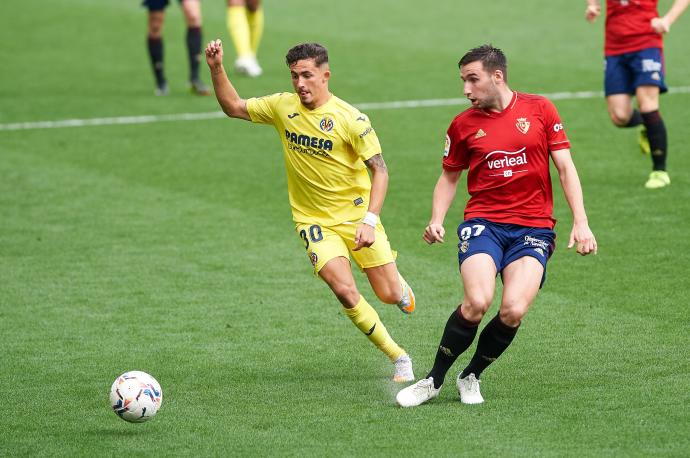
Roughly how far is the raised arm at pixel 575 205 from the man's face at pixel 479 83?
529 millimetres

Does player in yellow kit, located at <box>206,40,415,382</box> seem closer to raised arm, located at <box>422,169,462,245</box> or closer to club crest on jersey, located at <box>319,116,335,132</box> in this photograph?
club crest on jersey, located at <box>319,116,335,132</box>

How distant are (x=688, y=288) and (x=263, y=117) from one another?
382cm

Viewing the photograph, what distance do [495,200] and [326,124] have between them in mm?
1281

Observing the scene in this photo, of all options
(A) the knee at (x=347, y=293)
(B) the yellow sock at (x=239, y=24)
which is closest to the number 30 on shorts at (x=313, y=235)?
(A) the knee at (x=347, y=293)

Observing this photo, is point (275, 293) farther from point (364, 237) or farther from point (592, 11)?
point (592, 11)

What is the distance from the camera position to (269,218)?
43.7 ft

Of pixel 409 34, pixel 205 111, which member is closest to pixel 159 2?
pixel 205 111

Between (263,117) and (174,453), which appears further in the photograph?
(263,117)

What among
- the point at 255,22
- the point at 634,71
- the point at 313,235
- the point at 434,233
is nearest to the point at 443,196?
the point at 434,233

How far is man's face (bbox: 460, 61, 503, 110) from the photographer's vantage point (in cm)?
766

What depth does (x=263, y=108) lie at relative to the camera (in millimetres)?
8641

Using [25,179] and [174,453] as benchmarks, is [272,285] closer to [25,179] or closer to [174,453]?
[174,453]

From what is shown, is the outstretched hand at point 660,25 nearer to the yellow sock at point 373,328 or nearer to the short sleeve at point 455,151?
the short sleeve at point 455,151

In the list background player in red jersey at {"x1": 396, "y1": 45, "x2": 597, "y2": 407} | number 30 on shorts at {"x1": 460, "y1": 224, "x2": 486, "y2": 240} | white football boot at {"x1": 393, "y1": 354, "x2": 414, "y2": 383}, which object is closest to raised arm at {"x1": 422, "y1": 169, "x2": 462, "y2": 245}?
background player in red jersey at {"x1": 396, "y1": 45, "x2": 597, "y2": 407}
